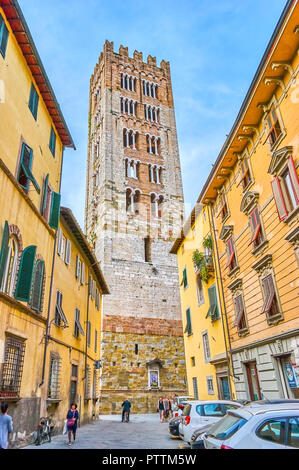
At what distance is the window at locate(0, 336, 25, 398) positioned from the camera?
876 centimetres

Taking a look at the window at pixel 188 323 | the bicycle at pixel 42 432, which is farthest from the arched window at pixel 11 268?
the window at pixel 188 323

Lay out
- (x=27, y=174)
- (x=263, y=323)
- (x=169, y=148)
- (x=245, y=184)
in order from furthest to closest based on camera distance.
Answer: (x=169, y=148) < (x=245, y=184) < (x=263, y=323) < (x=27, y=174)

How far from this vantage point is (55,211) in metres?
13.5

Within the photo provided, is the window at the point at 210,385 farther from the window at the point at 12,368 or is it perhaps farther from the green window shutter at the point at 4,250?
the green window shutter at the point at 4,250

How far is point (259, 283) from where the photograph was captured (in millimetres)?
12477

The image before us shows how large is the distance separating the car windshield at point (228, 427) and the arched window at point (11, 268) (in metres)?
6.37

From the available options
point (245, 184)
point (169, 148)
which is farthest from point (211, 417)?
point (169, 148)

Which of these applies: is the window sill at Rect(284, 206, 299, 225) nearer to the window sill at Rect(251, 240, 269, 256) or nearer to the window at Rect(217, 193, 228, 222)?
the window sill at Rect(251, 240, 269, 256)

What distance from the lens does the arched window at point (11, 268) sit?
30.8ft

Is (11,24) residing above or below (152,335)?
above

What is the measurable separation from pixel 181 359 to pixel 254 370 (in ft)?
66.3

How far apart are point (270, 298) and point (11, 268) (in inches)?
321

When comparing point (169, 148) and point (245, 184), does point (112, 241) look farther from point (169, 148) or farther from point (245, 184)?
point (245, 184)

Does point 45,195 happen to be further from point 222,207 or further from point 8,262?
point 222,207
